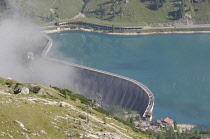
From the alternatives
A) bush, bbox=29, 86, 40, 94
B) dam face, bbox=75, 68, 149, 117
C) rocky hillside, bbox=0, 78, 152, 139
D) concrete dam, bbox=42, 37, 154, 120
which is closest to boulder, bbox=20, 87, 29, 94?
rocky hillside, bbox=0, 78, 152, 139

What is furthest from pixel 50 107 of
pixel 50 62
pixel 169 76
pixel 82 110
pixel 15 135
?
pixel 50 62

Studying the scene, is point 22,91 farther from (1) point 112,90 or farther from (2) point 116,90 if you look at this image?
(1) point 112,90

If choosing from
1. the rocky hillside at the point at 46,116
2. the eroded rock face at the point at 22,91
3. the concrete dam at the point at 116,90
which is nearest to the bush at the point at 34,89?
the rocky hillside at the point at 46,116

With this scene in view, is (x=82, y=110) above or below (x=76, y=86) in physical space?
above

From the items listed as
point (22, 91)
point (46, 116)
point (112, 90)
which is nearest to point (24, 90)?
point (22, 91)

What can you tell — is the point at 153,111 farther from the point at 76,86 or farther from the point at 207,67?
the point at 207,67

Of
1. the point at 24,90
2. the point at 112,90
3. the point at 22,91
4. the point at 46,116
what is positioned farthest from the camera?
the point at 112,90

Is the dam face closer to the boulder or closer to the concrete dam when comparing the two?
the concrete dam
